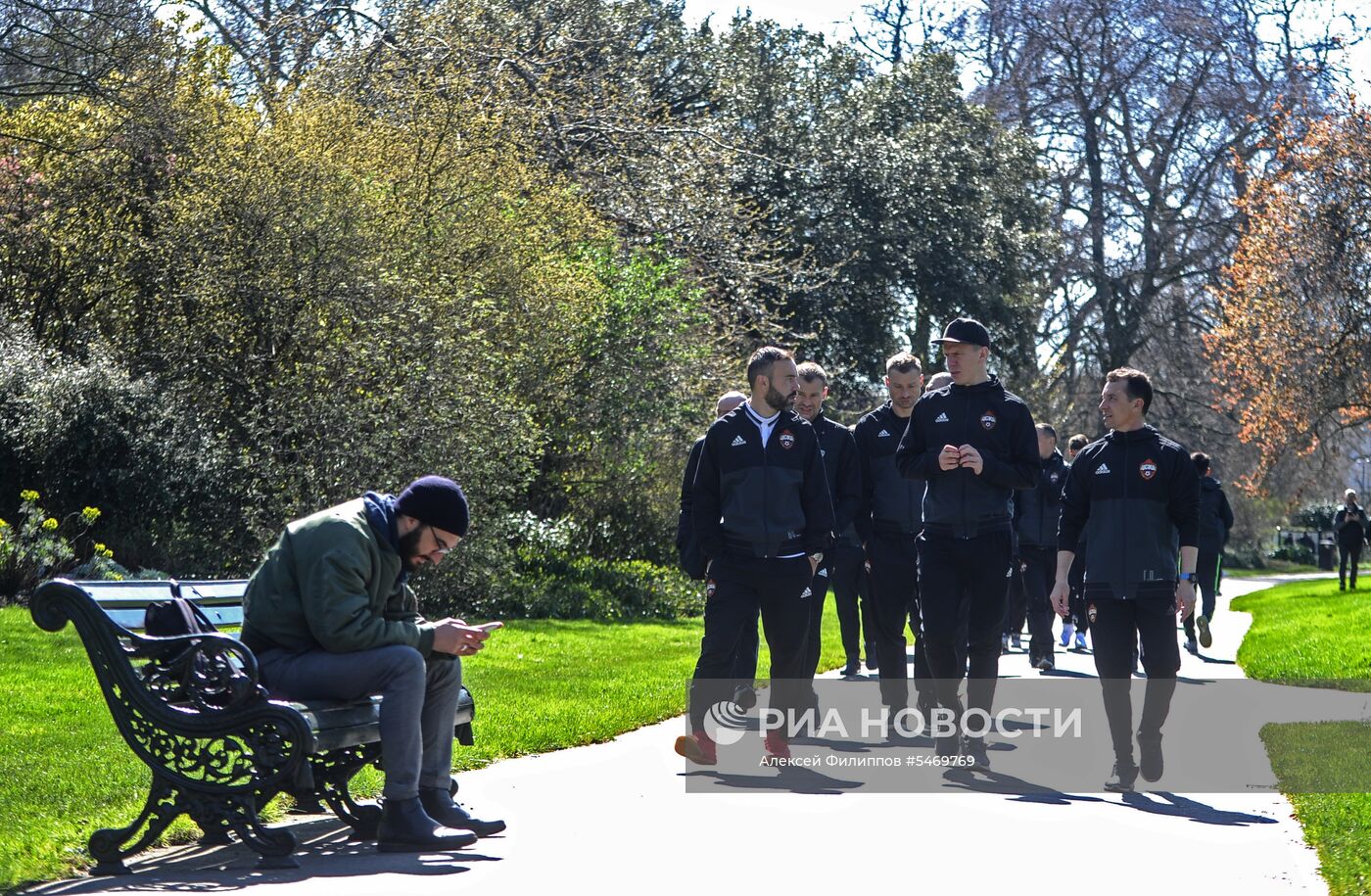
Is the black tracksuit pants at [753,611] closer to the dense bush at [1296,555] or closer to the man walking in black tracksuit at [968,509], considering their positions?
the man walking in black tracksuit at [968,509]

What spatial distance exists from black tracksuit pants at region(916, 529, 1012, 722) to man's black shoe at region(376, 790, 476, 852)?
3.06 meters

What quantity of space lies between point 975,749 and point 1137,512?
1424 mm

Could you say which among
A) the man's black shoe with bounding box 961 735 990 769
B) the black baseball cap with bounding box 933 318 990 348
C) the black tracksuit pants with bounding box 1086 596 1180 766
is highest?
the black baseball cap with bounding box 933 318 990 348

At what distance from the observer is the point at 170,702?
581 centimetres

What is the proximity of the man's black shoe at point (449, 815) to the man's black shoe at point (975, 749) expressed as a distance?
2.79 m

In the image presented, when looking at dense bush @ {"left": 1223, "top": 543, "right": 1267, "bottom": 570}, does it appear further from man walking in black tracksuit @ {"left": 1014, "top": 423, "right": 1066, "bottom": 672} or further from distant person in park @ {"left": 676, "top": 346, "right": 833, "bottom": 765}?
distant person in park @ {"left": 676, "top": 346, "right": 833, "bottom": 765}

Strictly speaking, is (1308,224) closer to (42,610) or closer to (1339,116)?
(1339,116)

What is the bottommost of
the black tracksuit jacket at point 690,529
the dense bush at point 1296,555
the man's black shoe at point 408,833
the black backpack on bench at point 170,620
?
the dense bush at point 1296,555

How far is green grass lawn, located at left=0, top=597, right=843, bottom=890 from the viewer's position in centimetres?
612

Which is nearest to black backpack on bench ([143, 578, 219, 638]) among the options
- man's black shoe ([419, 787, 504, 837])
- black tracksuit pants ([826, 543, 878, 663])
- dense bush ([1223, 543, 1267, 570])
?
man's black shoe ([419, 787, 504, 837])

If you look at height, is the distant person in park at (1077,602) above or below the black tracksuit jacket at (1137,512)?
below

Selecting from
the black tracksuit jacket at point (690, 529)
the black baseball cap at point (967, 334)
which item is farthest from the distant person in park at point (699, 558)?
the black baseball cap at point (967, 334)

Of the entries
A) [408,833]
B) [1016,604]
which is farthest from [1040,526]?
[408,833]

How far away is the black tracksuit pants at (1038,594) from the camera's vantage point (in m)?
13.1
